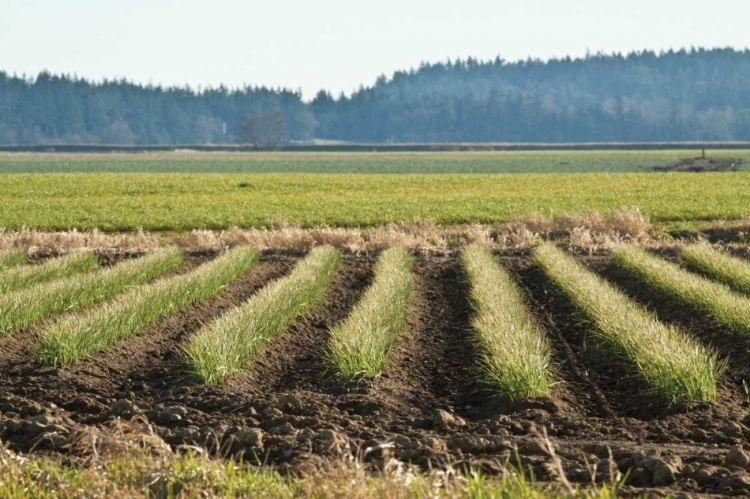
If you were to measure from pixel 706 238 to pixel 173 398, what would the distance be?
61.6 feet

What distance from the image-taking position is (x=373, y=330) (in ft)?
36.3

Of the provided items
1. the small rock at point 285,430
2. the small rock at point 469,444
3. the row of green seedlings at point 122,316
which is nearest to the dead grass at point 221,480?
the small rock at point 469,444

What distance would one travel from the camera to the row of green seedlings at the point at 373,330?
31.7ft

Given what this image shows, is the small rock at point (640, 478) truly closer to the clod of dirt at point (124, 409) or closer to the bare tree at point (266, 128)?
the clod of dirt at point (124, 409)

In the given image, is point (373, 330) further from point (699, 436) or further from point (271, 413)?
point (699, 436)

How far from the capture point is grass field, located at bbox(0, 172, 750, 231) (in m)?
29.1

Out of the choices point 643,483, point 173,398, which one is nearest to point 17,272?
point 173,398

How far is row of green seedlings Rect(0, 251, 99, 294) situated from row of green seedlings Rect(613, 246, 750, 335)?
29.1 ft

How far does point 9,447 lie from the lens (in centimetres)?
750

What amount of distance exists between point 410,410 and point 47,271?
960 cm

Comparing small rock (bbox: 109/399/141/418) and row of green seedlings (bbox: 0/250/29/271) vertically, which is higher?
small rock (bbox: 109/399/141/418)

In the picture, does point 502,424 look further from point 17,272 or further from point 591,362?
point 17,272

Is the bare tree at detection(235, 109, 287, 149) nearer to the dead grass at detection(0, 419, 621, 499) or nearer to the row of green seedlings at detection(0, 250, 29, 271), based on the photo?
the row of green seedlings at detection(0, 250, 29, 271)

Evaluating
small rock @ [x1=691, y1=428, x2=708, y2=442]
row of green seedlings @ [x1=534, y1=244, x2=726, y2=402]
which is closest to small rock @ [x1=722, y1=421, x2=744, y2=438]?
small rock @ [x1=691, y1=428, x2=708, y2=442]
